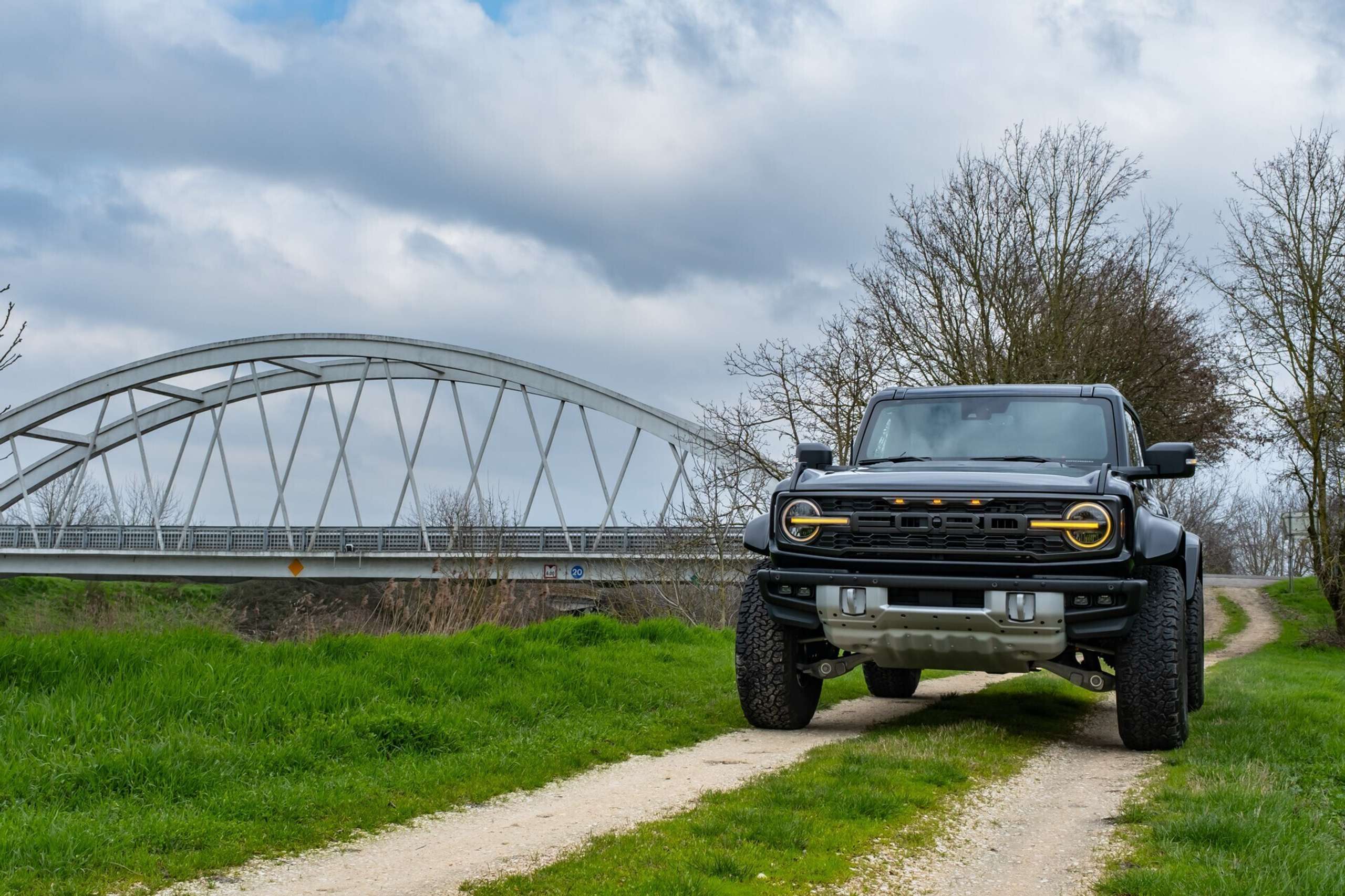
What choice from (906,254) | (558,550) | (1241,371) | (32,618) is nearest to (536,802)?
(32,618)

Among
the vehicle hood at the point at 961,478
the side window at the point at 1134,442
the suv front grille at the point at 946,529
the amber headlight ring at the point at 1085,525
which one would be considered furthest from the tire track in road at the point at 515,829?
the side window at the point at 1134,442

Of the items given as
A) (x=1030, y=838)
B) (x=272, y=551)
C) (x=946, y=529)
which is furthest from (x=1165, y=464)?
(x=272, y=551)

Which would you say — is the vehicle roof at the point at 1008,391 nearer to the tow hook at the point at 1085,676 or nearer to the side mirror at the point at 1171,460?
the side mirror at the point at 1171,460

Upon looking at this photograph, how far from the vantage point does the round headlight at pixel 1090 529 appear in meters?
6.92

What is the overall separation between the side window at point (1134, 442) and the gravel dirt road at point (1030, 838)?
85.4 inches

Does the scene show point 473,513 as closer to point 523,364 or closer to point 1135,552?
point 523,364

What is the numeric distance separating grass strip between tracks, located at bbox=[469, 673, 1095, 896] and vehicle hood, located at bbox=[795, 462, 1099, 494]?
160 centimetres

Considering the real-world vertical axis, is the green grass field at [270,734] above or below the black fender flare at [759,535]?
below

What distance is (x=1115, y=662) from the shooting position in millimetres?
7484

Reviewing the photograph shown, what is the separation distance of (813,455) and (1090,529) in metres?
2.03

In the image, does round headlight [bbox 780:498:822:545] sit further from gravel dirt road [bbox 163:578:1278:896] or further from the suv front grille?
gravel dirt road [bbox 163:578:1278:896]

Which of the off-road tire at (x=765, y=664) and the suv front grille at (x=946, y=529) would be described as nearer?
the suv front grille at (x=946, y=529)

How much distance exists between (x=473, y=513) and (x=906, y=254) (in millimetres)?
12933

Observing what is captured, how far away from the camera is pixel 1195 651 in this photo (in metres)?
9.32
